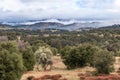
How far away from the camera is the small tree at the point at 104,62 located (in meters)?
74.2

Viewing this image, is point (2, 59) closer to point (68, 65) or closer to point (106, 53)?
point (106, 53)

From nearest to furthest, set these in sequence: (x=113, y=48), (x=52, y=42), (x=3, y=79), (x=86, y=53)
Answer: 1. (x=3, y=79)
2. (x=86, y=53)
3. (x=113, y=48)
4. (x=52, y=42)

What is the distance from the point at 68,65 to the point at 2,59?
3585 cm

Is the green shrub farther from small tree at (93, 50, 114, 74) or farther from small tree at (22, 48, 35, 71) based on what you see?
small tree at (93, 50, 114, 74)

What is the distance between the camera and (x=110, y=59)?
244 ft

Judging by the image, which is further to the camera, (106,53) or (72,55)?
(72,55)

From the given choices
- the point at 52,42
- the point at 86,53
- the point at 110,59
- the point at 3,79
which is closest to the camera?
the point at 3,79

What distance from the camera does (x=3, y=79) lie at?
5881 cm

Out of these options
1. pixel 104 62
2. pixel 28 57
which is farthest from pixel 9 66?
pixel 28 57

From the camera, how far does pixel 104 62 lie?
74312 mm

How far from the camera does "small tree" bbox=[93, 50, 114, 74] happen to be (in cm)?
7425

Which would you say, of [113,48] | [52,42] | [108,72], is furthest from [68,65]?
[52,42]

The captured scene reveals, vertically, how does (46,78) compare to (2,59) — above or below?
below

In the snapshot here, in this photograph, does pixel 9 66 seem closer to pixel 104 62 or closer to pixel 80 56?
pixel 104 62
